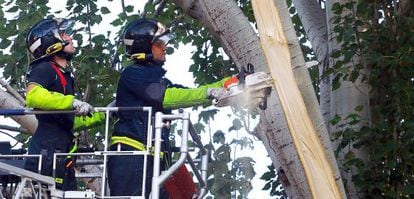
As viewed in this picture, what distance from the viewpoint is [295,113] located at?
246 inches

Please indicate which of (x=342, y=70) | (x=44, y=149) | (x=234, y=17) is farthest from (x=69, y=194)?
(x=342, y=70)

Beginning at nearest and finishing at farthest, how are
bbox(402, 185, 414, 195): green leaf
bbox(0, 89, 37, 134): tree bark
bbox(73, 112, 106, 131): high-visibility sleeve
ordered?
bbox(73, 112, 106, 131): high-visibility sleeve, bbox(402, 185, 414, 195): green leaf, bbox(0, 89, 37, 134): tree bark

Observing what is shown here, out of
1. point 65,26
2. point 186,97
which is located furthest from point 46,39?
point 186,97

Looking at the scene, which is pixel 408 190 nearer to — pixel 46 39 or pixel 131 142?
pixel 131 142

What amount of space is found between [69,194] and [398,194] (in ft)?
11.1

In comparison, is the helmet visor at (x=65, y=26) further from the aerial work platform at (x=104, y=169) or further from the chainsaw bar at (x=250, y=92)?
the chainsaw bar at (x=250, y=92)

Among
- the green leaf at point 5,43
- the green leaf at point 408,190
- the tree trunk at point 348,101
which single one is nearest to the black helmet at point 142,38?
the tree trunk at point 348,101

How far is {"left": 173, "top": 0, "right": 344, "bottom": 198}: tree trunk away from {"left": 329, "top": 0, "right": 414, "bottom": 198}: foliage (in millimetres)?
1045

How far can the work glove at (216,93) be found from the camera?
6.41 meters

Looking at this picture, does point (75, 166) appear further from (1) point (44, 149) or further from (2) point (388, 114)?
(2) point (388, 114)

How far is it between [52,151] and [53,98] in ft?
1.29

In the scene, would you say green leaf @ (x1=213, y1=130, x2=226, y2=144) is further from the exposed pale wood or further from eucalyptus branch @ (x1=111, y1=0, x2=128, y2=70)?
the exposed pale wood

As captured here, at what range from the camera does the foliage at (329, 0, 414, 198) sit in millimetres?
8539

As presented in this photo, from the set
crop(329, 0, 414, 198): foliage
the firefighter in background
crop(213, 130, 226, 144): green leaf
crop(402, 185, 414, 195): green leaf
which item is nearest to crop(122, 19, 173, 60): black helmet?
the firefighter in background
